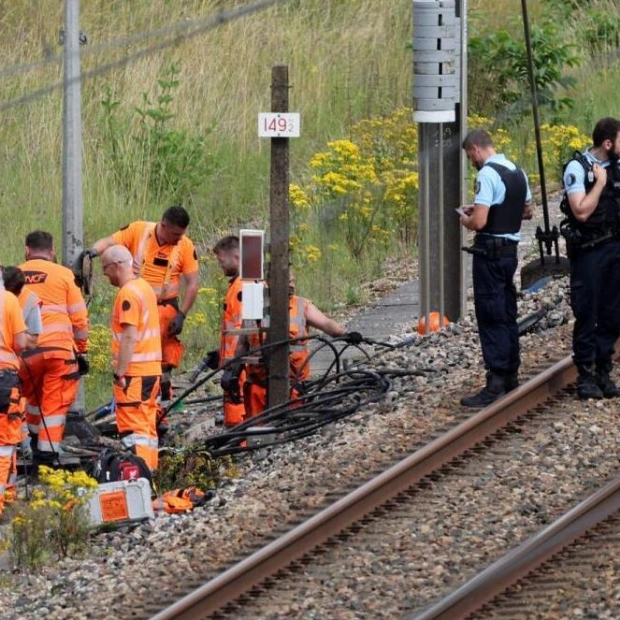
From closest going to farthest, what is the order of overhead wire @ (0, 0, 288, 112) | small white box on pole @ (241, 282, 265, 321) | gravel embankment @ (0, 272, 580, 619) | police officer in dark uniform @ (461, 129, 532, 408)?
gravel embankment @ (0, 272, 580, 619), police officer in dark uniform @ (461, 129, 532, 408), small white box on pole @ (241, 282, 265, 321), overhead wire @ (0, 0, 288, 112)

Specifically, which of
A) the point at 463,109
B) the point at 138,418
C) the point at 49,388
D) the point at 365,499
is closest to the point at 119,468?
the point at 138,418

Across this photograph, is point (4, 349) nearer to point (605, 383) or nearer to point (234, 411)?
point (234, 411)

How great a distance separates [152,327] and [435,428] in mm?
2084

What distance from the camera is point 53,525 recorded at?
412 inches

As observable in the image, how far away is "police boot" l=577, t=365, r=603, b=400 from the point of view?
11.6 m

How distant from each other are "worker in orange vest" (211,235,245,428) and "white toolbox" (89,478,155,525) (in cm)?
229

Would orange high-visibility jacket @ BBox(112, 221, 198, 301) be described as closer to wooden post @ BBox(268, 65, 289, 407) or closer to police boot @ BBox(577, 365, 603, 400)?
wooden post @ BBox(268, 65, 289, 407)

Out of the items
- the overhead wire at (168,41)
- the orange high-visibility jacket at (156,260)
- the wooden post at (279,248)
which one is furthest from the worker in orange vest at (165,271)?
the overhead wire at (168,41)

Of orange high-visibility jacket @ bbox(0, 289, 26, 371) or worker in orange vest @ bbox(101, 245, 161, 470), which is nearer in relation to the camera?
orange high-visibility jacket @ bbox(0, 289, 26, 371)

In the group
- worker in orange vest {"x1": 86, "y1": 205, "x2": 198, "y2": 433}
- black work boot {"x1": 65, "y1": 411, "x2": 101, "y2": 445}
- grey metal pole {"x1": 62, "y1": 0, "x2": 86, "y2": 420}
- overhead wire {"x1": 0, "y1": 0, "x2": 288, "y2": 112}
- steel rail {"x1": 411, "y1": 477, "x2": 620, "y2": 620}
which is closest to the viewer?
steel rail {"x1": 411, "y1": 477, "x2": 620, "y2": 620}

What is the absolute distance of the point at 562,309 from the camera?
13914 mm

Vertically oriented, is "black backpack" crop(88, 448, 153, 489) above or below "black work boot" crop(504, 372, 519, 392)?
below

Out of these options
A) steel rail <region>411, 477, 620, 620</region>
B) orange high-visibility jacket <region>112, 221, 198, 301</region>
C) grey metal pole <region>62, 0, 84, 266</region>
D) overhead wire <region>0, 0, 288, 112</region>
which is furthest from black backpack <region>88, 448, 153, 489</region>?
overhead wire <region>0, 0, 288, 112</region>

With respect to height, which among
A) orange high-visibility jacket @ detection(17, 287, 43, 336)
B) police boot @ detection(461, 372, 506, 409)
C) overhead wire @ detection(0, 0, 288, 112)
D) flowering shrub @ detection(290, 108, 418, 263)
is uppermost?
overhead wire @ detection(0, 0, 288, 112)
